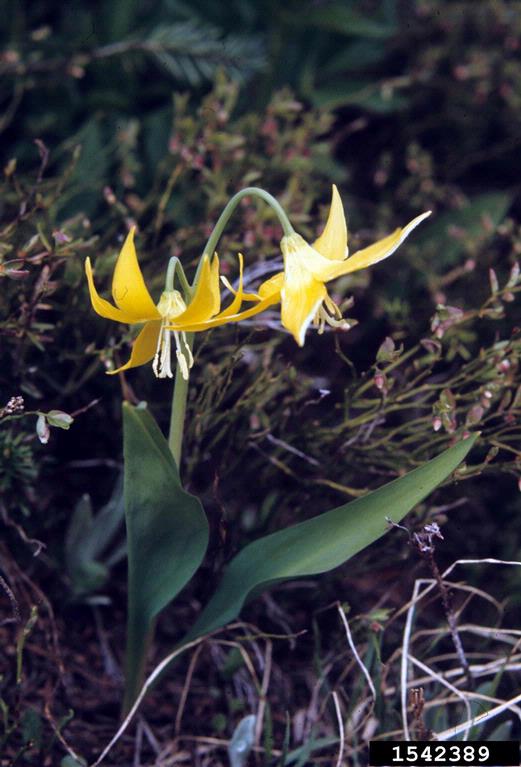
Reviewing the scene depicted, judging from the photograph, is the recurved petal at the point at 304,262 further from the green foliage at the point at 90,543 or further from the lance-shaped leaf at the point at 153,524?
the green foliage at the point at 90,543

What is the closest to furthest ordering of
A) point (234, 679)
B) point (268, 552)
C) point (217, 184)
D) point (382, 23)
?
point (268, 552) < point (234, 679) < point (217, 184) < point (382, 23)

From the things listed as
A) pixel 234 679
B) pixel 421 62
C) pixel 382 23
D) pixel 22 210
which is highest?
pixel 22 210

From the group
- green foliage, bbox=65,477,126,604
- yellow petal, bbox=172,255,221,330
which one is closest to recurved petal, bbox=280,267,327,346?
yellow petal, bbox=172,255,221,330

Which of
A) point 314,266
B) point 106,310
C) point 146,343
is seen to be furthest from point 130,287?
point 314,266

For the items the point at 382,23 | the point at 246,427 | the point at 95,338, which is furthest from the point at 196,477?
the point at 382,23

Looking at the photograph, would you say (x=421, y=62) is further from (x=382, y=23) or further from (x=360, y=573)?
(x=360, y=573)

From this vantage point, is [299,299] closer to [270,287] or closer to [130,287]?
[270,287]

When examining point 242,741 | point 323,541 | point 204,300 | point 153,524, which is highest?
point 204,300

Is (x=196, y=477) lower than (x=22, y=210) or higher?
lower
